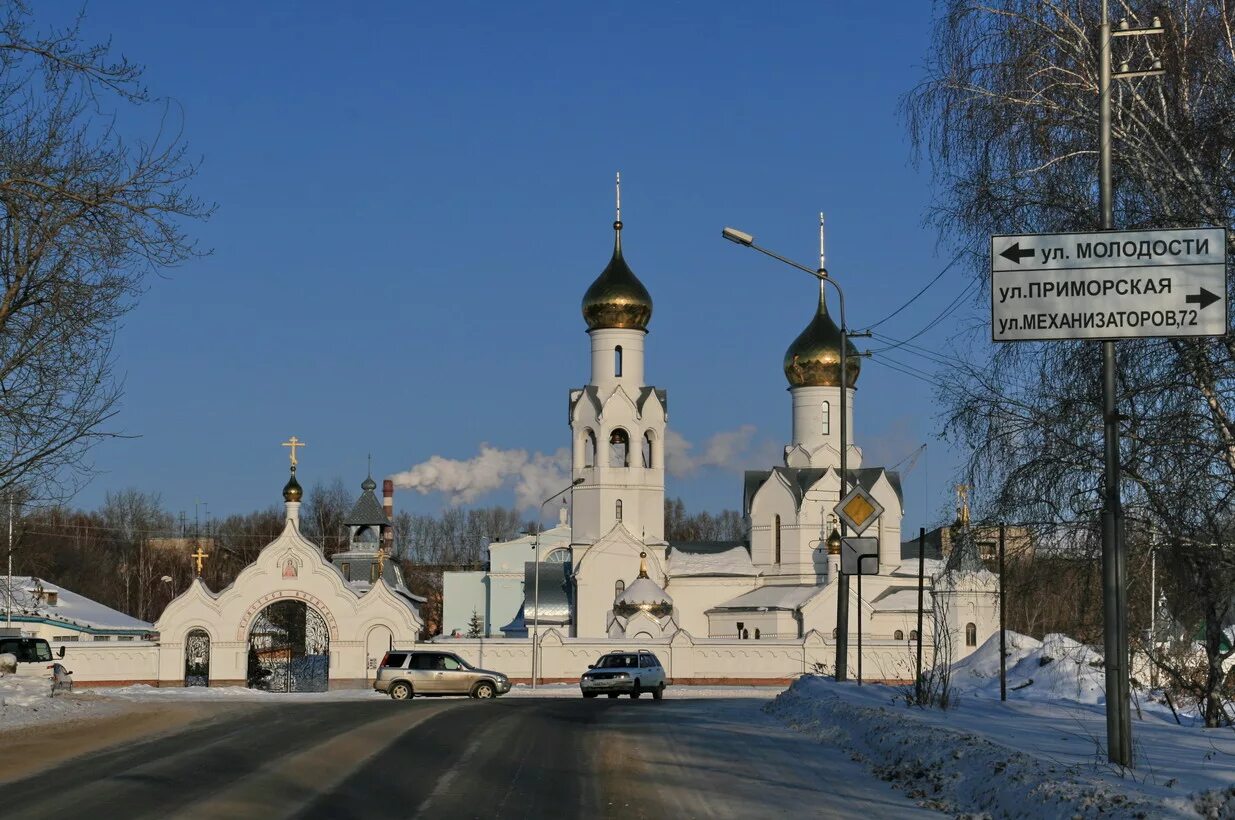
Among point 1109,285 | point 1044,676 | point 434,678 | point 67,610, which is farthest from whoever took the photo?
point 67,610

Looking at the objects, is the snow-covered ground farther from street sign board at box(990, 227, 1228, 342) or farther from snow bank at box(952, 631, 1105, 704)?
snow bank at box(952, 631, 1105, 704)

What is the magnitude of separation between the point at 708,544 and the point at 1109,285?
62.4 m

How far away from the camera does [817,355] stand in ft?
235

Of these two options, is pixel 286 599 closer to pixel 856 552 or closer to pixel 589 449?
pixel 589 449

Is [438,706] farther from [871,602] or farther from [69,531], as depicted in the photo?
[69,531]

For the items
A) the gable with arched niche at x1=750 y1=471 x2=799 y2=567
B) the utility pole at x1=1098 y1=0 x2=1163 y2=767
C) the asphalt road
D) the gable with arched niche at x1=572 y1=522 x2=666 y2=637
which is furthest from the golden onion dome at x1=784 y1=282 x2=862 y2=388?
the utility pole at x1=1098 y1=0 x2=1163 y2=767

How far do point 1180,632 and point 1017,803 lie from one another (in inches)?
444

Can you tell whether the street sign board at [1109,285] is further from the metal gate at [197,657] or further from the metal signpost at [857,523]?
the metal gate at [197,657]

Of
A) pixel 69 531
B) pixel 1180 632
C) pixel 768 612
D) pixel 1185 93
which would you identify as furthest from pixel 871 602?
pixel 69 531

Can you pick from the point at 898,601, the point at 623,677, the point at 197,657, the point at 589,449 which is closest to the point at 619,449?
the point at 589,449

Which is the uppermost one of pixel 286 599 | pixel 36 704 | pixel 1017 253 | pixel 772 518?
pixel 1017 253

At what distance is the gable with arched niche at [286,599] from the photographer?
54.2 m

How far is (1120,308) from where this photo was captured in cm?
1292

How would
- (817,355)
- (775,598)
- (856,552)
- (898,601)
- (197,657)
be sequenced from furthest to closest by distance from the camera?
(817,355) → (775,598) → (898,601) → (197,657) → (856,552)
